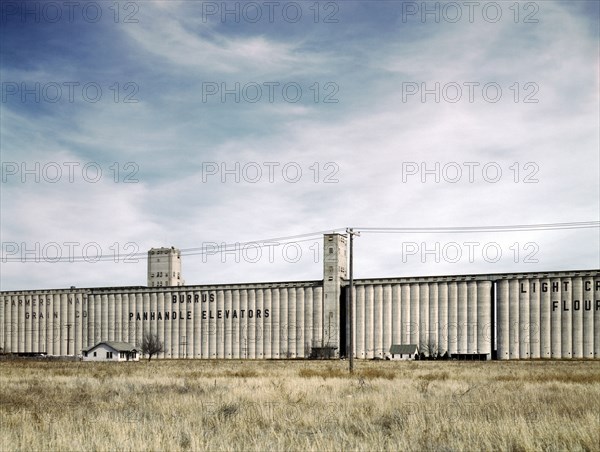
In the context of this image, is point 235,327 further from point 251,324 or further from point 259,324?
point 259,324

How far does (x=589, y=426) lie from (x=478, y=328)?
8687 cm

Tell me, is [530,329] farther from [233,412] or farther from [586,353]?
[233,412]

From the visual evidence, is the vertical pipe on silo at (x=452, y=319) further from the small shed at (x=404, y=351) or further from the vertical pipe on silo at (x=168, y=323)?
the vertical pipe on silo at (x=168, y=323)

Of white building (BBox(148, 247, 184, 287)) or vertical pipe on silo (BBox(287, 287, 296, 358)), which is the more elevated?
white building (BBox(148, 247, 184, 287))

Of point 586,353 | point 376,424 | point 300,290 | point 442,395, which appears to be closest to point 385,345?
point 300,290

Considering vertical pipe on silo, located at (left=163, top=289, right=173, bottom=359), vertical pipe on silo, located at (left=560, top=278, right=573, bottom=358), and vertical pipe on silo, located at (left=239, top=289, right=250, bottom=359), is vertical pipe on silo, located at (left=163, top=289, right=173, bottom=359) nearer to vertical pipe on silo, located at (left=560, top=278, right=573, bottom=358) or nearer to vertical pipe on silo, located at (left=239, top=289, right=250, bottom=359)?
vertical pipe on silo, located at (left=239, top=289, right=250, bottom=359)

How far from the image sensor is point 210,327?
113 m

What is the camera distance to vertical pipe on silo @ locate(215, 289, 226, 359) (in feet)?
362

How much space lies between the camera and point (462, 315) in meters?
97.0

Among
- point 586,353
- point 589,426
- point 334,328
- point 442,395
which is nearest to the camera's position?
point 589,426

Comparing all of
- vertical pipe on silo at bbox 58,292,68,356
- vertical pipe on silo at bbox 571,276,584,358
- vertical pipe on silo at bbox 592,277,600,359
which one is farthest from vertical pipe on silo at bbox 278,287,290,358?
vertical pipe on silo at bbox 592,277,600,359

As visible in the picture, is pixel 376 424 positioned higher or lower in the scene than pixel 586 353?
higher

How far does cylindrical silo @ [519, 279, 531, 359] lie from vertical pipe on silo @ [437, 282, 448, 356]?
35.4ft

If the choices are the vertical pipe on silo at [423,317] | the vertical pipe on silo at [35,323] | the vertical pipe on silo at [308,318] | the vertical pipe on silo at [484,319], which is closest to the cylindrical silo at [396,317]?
the vertical pipe on silo at [423,317]
